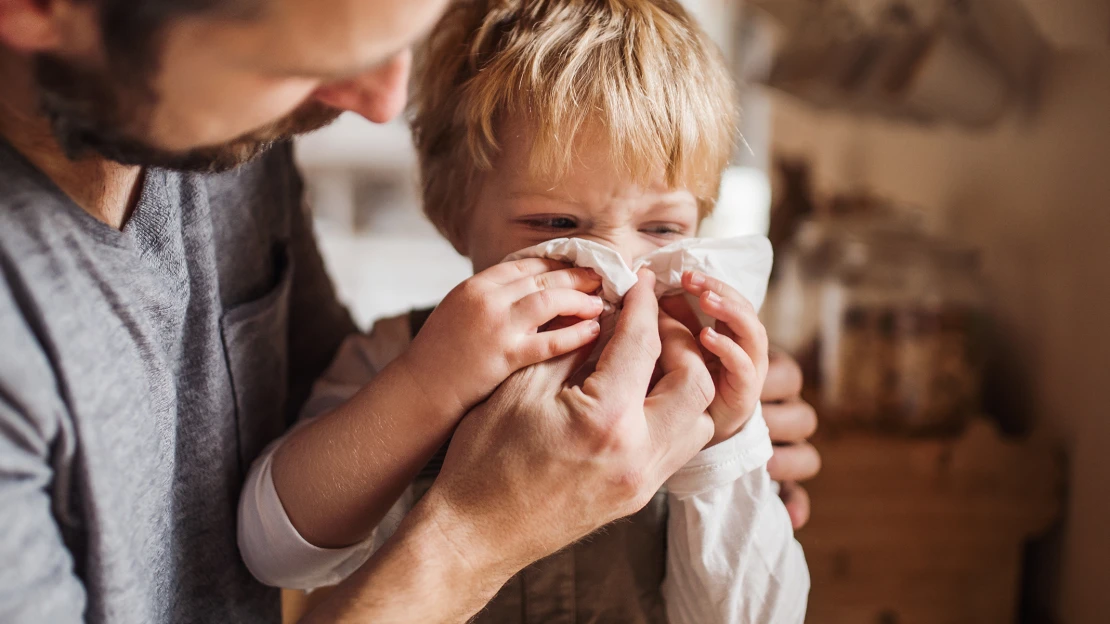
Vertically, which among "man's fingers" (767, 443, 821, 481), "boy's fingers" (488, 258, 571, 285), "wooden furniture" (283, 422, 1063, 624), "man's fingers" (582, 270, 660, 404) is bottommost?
"wooden furniture" (283, 422, 1063, 624)

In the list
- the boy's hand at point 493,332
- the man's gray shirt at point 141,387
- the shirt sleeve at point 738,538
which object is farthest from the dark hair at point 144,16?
the shirt sleeve at point 738,538

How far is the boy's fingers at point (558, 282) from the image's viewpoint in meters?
0.75

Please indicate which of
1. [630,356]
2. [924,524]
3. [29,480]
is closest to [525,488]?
[630,356]

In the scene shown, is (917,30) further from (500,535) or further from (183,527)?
(183,527)

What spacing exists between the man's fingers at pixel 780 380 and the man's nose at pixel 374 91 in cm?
53

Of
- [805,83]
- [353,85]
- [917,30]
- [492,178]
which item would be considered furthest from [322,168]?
[353,85]

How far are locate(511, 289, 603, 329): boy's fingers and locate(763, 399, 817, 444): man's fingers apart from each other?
0.31 metres

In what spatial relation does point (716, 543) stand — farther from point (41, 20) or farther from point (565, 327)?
point (41, 20)

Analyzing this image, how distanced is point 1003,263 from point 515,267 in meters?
1.19

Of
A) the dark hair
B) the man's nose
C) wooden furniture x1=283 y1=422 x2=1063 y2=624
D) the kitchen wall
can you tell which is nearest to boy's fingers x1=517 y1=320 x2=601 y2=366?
the man's nose

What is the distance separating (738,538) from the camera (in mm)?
800

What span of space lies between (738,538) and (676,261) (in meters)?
0.28

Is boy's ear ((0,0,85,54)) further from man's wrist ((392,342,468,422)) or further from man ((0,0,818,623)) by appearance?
man's wrist ((392,342,468,422))

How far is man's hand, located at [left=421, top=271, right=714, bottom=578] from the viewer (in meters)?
0.68
